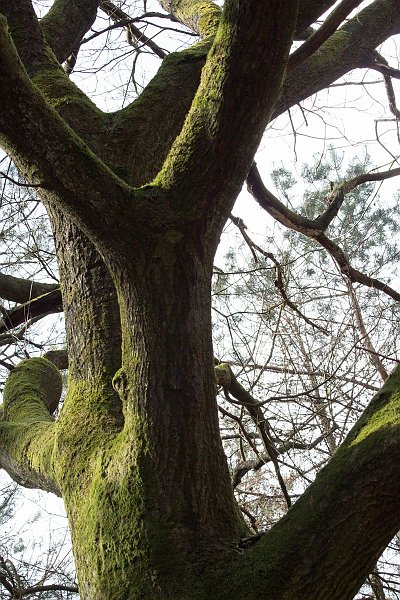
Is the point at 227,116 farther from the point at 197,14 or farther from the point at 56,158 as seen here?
the point at 197,14

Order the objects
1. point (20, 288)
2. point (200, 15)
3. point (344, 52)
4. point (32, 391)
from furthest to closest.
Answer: point (20, 288), point (200, 15), point (344, 52), point (32, 391)

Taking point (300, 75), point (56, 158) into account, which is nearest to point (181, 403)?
point (56, 158)

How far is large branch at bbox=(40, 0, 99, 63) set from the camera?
8.31 feet

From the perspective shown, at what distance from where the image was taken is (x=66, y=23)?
257 cm

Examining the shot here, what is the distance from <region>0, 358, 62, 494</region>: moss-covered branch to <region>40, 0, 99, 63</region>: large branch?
1.26m

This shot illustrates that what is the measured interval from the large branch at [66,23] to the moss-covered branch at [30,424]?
4.12 feet

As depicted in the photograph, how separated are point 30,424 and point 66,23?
1619 millimetres

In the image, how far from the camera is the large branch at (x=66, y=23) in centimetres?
253

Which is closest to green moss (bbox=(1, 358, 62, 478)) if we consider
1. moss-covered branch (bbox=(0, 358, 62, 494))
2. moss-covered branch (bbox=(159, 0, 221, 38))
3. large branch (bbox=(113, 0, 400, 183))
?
moss-covered branch (bbox=(0, 358, 62, 494))

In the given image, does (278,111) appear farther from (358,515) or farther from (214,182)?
(358,515)

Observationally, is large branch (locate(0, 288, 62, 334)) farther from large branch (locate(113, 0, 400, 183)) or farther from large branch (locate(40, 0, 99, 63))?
large branch (locate(40, 0, 99, 63))

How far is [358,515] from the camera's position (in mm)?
1085

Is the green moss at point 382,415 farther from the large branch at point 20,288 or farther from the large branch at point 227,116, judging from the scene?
the large branch at point 20,288

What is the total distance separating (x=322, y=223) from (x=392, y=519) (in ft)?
5.15
